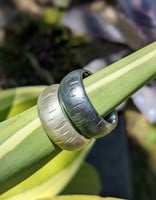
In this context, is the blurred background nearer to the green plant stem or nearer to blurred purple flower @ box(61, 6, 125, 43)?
blurred purple flower @ box(61, 6, 125, 43)

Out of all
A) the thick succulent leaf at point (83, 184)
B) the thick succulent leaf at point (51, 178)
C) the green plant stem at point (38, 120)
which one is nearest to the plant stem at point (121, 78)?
the green plant stem at point (38, 120)

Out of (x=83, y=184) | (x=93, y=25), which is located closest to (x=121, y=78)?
(x=83, y=184)

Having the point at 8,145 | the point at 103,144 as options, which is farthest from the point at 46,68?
the point at 8,145

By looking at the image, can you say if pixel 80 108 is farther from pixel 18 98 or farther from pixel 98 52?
pixel 98 52

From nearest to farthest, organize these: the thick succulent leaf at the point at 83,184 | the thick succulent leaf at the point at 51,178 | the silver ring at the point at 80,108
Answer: the silver ring at the point at 80,108 < the thick succulent leaf at the point at 51,178 < the thick succulent leaf at the point at 83,184

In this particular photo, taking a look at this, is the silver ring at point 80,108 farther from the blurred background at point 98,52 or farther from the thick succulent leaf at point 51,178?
the blurred background at point 98,52

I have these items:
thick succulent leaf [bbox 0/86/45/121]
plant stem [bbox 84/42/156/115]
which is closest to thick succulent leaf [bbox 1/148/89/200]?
thick succulent leaf [bbox 0/86/45/121]

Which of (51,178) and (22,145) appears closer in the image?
(22,145)
